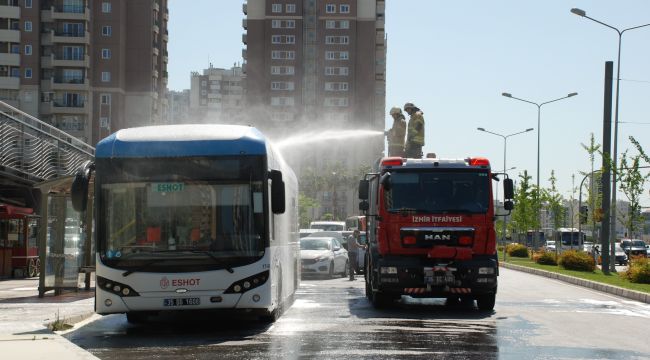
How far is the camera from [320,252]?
3378cm

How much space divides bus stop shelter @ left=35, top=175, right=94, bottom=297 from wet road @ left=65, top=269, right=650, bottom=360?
13.1ft

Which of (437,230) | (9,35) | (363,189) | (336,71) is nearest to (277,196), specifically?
(437,230)

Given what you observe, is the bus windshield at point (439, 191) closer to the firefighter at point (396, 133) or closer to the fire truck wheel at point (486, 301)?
the fire truck wheel at point (486, 301)

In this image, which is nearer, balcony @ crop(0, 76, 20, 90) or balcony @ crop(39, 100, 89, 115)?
balcony @ crop(0, 76, 20, 90)

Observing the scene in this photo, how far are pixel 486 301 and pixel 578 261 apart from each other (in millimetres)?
23311

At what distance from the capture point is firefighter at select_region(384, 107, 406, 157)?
22.9m

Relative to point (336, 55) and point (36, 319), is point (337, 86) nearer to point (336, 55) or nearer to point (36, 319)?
point (336, 55)

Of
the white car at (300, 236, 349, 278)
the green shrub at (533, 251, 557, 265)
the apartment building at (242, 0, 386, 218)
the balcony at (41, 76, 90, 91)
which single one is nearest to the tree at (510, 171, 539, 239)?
the green shrub at (533, 251, 557, 265)

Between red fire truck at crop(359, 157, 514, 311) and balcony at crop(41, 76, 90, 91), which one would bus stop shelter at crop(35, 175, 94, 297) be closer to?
red fire truck at crop(359, 157, 514, 311)

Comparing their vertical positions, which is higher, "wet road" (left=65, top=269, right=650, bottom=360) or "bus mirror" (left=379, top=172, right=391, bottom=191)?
"bus mirror" (left=379, top=172, right=391, bottom=191)

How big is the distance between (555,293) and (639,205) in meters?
15.4

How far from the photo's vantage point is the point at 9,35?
322 ft

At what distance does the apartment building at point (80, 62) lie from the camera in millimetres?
99062

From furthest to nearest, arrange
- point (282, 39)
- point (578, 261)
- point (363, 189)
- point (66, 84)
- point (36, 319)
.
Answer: point (282, 39)
point (66, 84)
point (578, 261)
point (363, 189)
point (36, 319)
